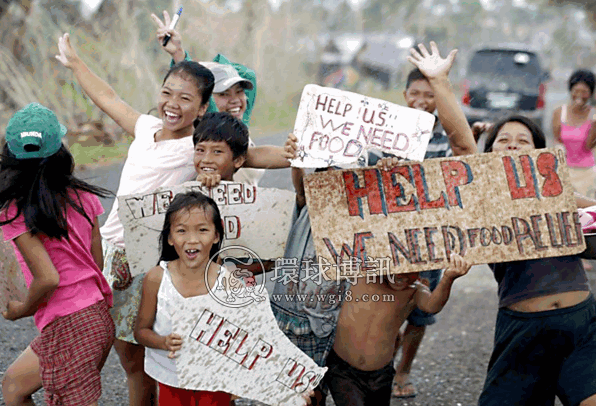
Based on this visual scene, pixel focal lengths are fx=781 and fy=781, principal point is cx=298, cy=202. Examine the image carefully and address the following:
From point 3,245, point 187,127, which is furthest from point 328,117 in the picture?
point 3,245

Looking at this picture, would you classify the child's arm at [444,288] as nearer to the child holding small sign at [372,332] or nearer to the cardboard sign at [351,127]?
the child holding small sign at [372,332]

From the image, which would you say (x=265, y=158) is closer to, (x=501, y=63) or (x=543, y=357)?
(x=543, y=357)

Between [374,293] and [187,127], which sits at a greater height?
[187,127]

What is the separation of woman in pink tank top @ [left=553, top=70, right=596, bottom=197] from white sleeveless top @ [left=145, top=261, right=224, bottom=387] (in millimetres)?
4376

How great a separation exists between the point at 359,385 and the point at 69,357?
1.15m

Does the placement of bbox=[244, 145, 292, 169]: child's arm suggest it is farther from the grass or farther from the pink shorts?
the grass

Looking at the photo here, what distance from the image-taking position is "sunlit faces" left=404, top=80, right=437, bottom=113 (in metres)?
3.92

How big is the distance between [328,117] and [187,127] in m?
0.75

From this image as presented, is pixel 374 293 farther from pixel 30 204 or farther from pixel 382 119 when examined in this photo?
pixel 30 204

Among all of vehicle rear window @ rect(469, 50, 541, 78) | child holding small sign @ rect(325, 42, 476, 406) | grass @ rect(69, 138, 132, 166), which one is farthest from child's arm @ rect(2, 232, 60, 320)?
vehicle rear window @ rect(469, 50, 541, 78)

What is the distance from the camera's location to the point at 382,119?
2938 mm

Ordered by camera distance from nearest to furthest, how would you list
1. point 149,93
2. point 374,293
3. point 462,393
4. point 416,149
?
point 416,149
point 374,293
point 462,393
point 149,93

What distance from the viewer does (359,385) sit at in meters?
3.17

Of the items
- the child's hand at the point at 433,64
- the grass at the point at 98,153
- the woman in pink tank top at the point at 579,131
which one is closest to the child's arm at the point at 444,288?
the child's hand at the point at 433,64
